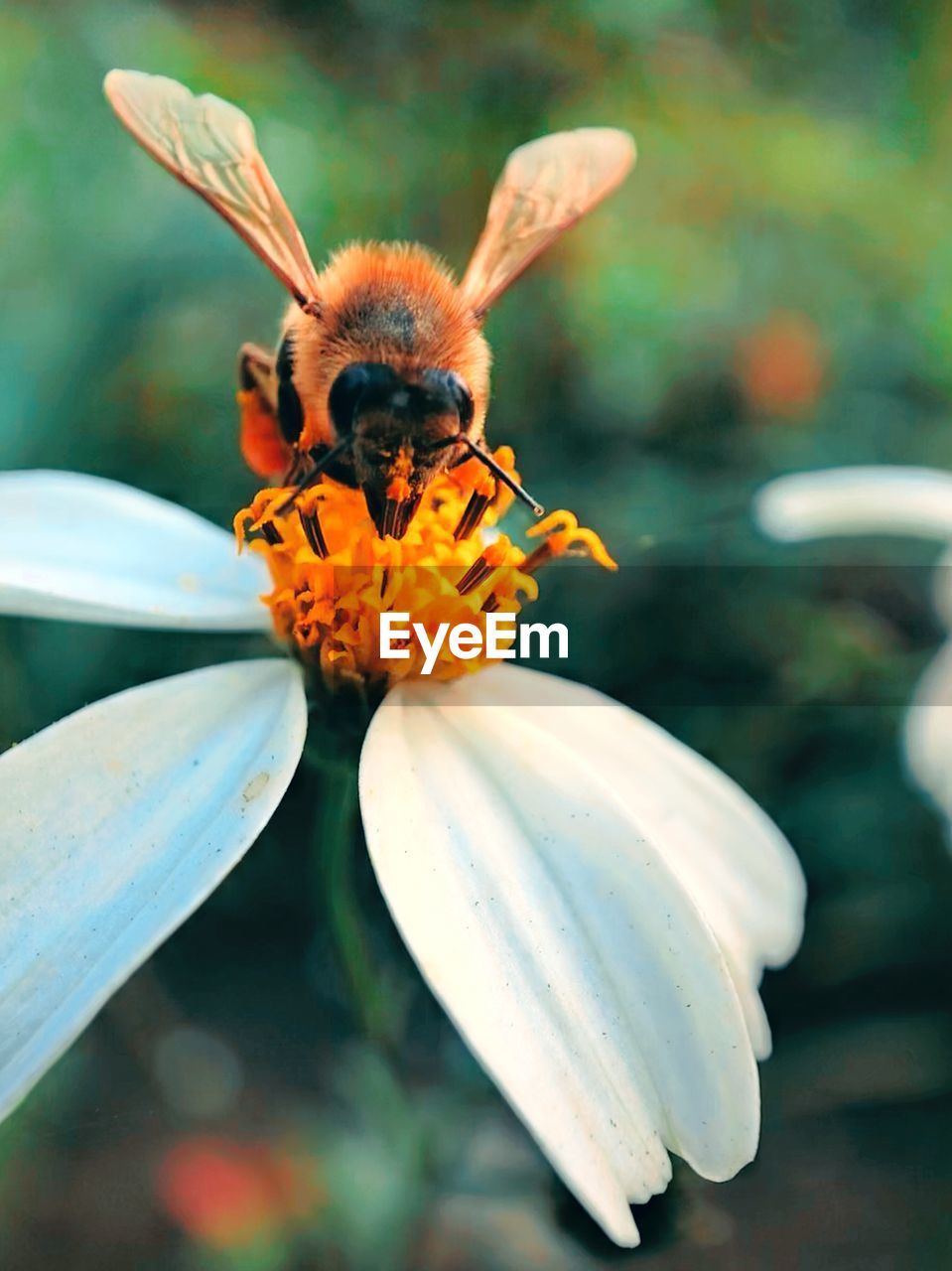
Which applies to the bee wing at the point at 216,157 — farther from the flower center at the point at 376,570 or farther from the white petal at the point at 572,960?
the white petal at the point at 572,960

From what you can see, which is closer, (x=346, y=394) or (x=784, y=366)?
(x=346, y=394)

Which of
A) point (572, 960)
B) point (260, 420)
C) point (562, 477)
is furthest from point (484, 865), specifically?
point (562, 477)

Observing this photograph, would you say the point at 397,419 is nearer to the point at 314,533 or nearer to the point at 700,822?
the point at 314,533

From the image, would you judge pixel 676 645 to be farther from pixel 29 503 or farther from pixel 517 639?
pixel 29 503

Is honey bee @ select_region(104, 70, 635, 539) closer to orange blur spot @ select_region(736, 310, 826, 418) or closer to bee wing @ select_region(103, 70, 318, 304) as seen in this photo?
bee wing @ select_region(103, 70, 318, 304)

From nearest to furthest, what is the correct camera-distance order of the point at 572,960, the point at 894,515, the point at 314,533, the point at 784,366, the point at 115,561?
the point at 572,960, the point at 314,533, the point at 115,561, the point at 894,515, the point at 784,366

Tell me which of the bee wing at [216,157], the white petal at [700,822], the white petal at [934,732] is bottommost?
the white petal at [934,732]

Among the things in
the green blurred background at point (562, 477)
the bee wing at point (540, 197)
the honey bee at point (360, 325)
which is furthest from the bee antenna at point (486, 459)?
the green blurred background at point (562, 477)
